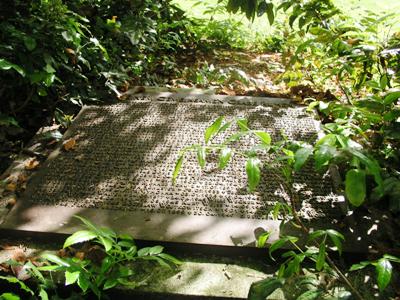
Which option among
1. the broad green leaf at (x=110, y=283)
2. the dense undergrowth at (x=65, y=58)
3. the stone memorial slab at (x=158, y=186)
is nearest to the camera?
the broad green leaf at (x=110, y=283)

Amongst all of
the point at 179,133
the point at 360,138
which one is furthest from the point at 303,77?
the point at 179,133

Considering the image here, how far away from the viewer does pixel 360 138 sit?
2.59m

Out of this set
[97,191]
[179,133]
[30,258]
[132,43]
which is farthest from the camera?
[132,43]

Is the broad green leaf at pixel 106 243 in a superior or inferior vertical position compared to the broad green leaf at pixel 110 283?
superior

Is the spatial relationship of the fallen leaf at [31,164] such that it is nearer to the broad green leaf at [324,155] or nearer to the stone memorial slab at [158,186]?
the stone memorial slab at [158,186]

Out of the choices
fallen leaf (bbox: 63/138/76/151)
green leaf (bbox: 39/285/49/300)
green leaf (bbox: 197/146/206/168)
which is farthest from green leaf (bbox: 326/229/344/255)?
fallen leaf (bbox: 63/138/76/151)

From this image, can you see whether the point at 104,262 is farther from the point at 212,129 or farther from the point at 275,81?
the point at 275,81

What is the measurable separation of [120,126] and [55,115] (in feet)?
1.70

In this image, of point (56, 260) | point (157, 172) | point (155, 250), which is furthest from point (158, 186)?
point (56, 260)

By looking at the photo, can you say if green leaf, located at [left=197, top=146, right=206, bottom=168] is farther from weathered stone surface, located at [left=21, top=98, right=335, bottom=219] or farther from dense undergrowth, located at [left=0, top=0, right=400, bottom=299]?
weathered stone surface, located at [left=21, top=98, right=335, bottom=219]

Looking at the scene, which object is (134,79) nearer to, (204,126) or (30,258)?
(204,126)

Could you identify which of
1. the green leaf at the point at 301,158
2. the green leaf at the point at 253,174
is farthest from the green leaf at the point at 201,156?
the green leaf at the point at 301,158

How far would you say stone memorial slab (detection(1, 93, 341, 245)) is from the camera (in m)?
2.05

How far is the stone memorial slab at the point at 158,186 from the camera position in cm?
205
